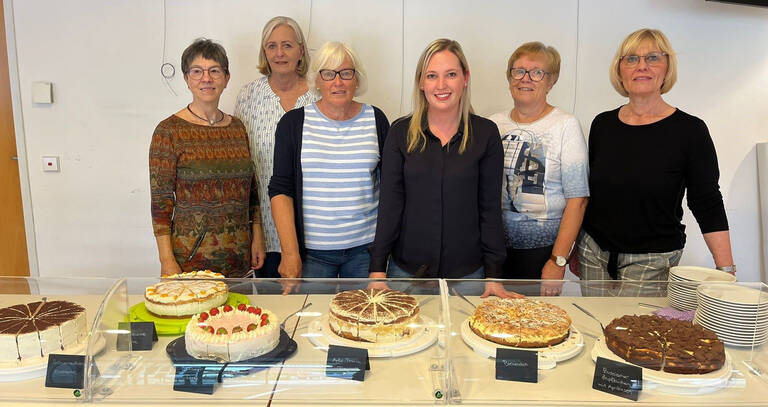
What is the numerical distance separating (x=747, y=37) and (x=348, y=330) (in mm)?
3863

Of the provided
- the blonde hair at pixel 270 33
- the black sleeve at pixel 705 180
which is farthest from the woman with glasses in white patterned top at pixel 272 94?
the black sleeve at pixel 705 180

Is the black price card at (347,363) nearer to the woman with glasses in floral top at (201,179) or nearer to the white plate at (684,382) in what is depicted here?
the white plate at (684,382)

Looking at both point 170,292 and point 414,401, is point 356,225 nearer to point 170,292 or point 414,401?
point 170,292

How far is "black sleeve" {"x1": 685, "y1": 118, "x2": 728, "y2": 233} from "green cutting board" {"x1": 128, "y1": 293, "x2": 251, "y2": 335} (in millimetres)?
2037

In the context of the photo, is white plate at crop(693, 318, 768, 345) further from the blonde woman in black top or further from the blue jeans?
the blue jeans

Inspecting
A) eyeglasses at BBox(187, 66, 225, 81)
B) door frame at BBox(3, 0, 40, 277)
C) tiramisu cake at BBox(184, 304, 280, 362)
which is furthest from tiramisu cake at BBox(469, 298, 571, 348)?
door frame at BBox(3, 0, 40, 277)

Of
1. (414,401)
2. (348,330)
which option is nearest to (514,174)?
(348,330)

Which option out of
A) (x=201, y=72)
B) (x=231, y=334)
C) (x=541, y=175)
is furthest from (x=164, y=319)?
(x=541, y=175)

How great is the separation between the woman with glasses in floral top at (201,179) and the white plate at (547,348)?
1.50 m

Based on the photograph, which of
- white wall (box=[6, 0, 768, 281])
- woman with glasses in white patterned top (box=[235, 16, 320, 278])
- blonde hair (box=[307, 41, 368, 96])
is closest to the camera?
blonde hair (box=[307, 41, 368, 96])

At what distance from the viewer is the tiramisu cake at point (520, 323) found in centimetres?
150

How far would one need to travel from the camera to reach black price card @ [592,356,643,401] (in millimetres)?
1311

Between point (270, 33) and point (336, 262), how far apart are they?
1.37 metres

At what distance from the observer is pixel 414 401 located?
1.31 meters
